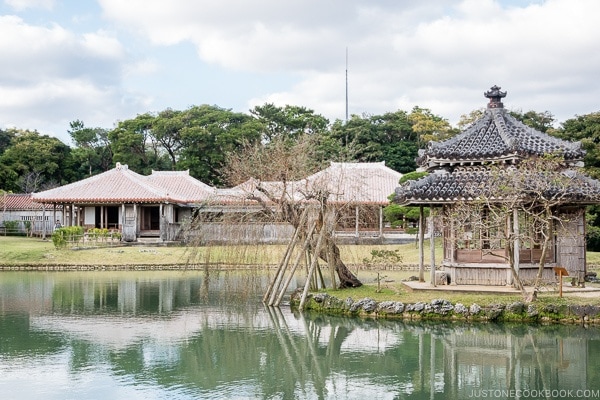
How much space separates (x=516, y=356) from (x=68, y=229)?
2502 centimetres

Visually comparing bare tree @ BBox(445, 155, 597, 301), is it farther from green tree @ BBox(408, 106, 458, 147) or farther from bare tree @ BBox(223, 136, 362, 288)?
green tree @ BBox(408, 106, 458, 147)

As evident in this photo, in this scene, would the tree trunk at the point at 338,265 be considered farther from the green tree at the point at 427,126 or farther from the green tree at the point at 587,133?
the green tree at the point at 427,126

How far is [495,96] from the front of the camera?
19609 millimetres

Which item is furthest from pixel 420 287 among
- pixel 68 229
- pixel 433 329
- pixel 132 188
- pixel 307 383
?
pixel 132 188

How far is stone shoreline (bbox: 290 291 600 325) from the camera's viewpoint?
14867 mm

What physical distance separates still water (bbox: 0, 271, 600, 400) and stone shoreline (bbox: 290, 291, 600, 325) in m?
0.47

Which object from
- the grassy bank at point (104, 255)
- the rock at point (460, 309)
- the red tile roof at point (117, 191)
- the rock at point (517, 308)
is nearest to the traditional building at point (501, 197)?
the rock at point (517, 308)

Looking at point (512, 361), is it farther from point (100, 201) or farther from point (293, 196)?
point (100, 201)

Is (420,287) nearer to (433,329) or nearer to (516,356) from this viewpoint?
(433,329)

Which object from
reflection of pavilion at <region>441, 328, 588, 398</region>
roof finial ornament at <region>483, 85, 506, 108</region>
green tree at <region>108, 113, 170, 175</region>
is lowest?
reflection of pavilion at <region>441, 328, 588, 398</region>

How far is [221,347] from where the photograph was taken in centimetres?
1282

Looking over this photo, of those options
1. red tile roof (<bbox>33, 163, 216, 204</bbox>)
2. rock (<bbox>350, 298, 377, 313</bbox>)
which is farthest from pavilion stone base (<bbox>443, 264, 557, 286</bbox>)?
red tile roof (<bbox>33, 163, 216, 204</bbox>)

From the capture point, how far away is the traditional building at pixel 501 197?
1638 cm

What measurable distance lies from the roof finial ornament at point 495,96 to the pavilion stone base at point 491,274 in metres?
4.80
